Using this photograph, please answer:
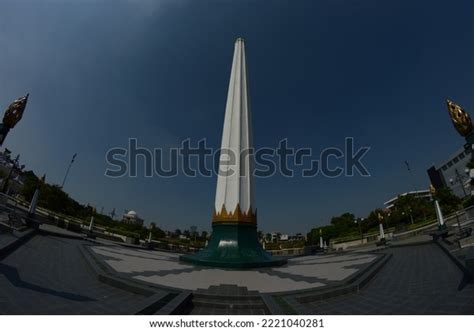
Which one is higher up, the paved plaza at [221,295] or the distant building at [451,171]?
the distant building at [451,171]

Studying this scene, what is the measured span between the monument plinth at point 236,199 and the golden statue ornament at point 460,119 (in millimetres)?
7692

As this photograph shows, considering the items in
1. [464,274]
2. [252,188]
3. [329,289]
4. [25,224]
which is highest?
[252,188]

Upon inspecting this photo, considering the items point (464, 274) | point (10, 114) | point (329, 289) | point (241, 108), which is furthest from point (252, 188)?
point (10, 114)

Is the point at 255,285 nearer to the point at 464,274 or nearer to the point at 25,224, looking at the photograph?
the point at 464,274

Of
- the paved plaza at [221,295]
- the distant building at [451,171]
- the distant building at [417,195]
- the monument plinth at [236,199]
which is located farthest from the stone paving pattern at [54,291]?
the distant building at [451,171]

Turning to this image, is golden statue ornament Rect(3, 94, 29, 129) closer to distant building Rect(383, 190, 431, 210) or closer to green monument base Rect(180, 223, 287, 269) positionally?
green monument base Rect(180, 223, 287, 269)

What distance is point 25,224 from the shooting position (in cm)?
1245

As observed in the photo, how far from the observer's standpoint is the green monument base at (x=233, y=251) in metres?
9.15

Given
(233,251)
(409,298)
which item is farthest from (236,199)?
(409,298)

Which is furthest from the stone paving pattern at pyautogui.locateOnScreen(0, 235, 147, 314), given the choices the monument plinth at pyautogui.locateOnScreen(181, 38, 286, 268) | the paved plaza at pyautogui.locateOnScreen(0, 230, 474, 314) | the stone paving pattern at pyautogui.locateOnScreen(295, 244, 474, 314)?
the monument plinth at pyautogui.locateOnScreen(181, 38, 286, 268)

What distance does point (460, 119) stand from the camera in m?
3.89

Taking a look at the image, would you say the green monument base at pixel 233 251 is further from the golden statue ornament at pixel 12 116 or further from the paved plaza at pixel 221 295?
the golden statue ornament at pixel 12 116
